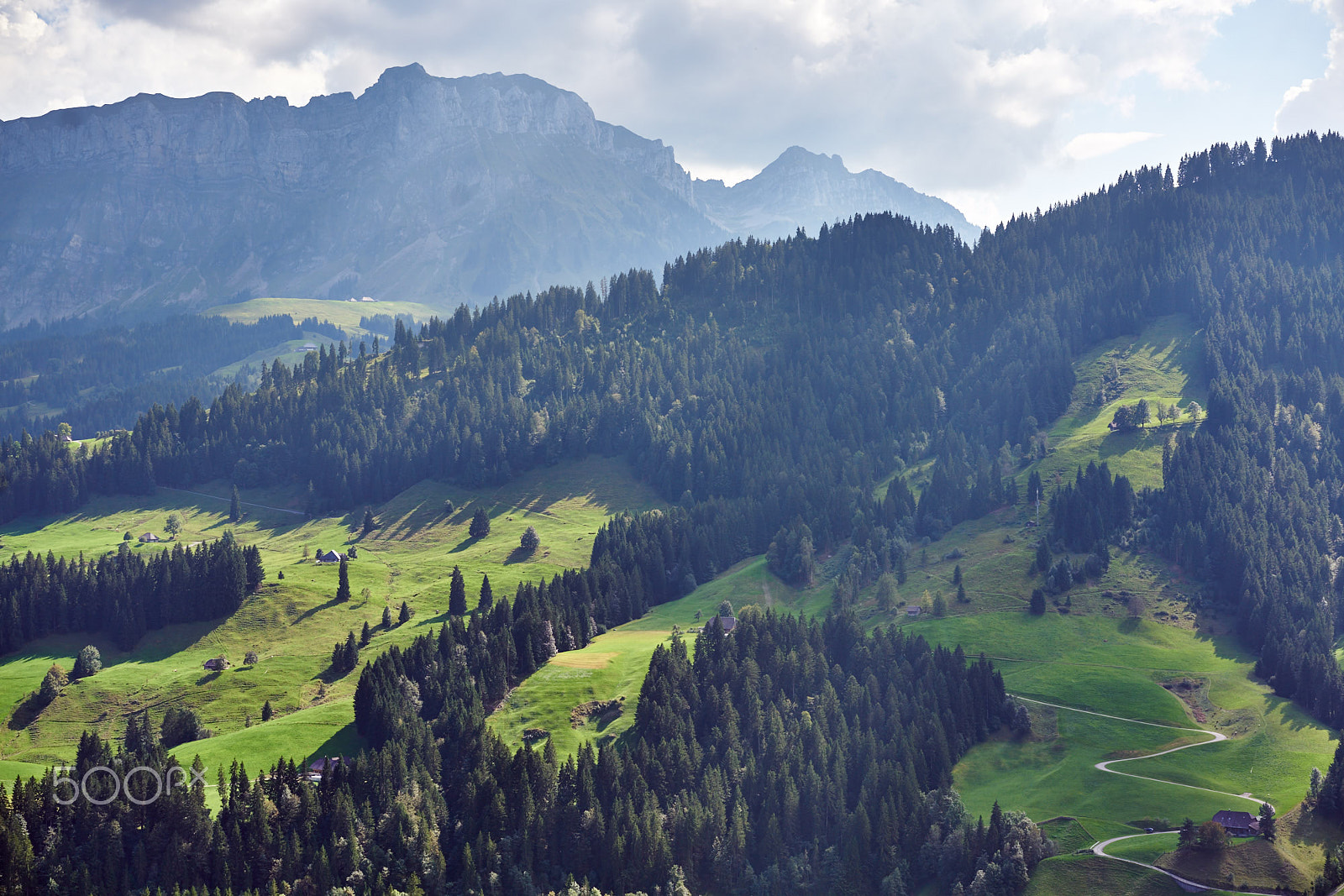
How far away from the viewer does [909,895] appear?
423ft

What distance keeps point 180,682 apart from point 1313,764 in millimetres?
184921

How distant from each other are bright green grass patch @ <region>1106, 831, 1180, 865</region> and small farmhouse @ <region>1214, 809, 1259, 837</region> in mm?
5527

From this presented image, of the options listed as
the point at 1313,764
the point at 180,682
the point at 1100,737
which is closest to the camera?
the point at 1313,764

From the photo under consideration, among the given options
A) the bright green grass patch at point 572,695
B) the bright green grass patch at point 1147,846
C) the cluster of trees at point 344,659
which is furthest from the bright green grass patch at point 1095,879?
the cluster of trees at point 344,659

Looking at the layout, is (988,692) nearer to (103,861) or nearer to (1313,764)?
(1313,764)

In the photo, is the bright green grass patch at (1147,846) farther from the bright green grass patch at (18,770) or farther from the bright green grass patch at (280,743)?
the bright green grass patch at (18,770)

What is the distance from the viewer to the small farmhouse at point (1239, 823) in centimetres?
12422

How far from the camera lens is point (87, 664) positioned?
191 meters

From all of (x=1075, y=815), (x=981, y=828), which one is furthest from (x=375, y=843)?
(x=1075, y=815)

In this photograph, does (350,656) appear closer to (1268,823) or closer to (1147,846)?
(1147,846)

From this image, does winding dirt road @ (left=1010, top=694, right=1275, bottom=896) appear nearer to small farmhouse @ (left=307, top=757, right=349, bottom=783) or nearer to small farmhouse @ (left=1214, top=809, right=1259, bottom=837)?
small farmhouse @ (left=1214, top=809, right=1259, bottom=837)

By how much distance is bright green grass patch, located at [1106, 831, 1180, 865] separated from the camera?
12250cm

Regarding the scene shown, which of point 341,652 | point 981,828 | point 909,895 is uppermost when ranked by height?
point 341,652

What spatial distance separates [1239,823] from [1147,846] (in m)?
11.6
